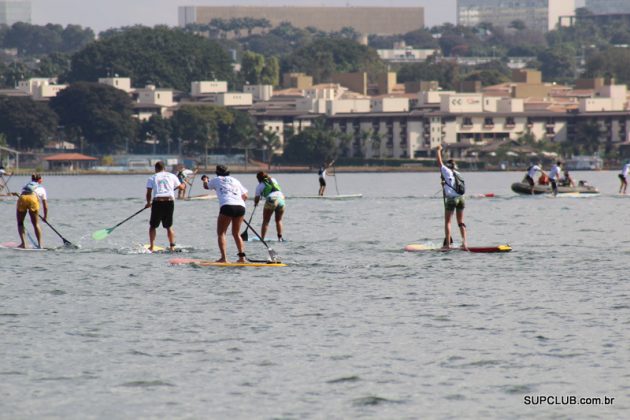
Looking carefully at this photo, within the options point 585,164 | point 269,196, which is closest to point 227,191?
point 269,196

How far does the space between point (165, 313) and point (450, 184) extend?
9.57m

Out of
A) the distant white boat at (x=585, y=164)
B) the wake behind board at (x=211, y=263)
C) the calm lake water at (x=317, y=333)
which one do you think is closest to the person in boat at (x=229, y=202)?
the wake behind board at (x=211, y=263)

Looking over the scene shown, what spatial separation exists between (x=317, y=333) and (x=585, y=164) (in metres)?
174

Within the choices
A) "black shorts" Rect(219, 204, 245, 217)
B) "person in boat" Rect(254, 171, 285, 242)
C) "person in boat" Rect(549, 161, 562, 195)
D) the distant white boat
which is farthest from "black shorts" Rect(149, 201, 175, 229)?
the distant white boat

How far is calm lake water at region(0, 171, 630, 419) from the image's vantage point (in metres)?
18.6

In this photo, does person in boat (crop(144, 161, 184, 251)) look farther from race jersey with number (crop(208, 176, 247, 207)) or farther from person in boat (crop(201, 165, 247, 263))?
race jersey with number (crop(208, 176, 247, 207))

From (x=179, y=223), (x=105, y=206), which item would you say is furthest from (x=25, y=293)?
(x=105, y=206)

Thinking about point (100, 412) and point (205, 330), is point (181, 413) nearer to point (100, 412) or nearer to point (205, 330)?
point (100, 412)

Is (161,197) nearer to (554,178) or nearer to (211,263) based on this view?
(211,263)

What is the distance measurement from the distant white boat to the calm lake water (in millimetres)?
155371

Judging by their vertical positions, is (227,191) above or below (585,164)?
above

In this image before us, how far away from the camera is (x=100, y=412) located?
1809 cm

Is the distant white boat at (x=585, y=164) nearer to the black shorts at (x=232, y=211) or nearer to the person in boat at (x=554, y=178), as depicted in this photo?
the person in boat at (x=554, y=178)

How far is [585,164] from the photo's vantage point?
194 meters
